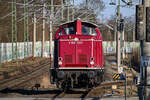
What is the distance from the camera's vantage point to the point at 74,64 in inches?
674

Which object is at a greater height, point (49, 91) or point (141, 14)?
point (141, 14)

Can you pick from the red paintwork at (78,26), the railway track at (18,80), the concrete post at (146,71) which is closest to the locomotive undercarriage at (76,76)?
the red paintwork at (78,26)

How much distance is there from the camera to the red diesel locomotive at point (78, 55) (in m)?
16.7

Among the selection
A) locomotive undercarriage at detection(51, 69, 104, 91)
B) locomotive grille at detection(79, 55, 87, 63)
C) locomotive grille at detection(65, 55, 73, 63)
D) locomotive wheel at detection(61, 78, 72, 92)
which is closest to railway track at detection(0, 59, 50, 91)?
locomotive wheel at detection(61, 78, 72, 92)

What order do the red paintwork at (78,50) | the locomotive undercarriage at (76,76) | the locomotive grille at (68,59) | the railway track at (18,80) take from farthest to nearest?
the railway track at (18,80) < the locomotive grille at (68,59) < the red paintwork at (78,50) < the locomotive undercarriage at (76,76)

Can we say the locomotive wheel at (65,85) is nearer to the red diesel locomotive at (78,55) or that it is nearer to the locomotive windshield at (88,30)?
the red diesel locomotive at (78,55)

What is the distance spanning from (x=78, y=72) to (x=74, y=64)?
636mm

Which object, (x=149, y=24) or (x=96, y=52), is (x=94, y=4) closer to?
(x=96, y=52)

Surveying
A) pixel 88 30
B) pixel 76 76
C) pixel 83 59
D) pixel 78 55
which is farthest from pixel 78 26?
pixel 76 76

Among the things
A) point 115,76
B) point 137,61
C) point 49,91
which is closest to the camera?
point 115,76

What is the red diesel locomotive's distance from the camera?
16.7m

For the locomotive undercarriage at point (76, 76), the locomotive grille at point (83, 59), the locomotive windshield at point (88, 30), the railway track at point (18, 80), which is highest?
the locomotive windshield at point (88, 30)

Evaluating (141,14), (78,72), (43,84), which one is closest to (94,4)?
(43,84)

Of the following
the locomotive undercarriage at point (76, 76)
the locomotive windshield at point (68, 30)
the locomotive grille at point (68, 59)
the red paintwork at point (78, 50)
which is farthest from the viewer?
the locomotive windshield at point (68, 30)
